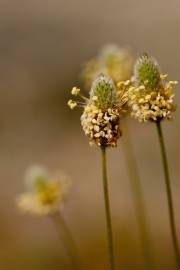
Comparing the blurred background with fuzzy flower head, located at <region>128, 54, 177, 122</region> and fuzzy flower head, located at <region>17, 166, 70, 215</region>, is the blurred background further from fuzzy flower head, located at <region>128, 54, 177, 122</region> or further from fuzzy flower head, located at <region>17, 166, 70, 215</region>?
fuzzy flower head, located at <region>128, 54, 177, 122</region>

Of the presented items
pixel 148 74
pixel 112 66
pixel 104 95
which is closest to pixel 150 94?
pixel 148 74

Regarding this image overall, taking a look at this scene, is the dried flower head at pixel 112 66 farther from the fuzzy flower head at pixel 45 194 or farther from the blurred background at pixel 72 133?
the blurred background at pixel 72 133

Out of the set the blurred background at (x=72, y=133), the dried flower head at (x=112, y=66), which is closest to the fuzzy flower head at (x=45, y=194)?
the dried flower head at (x=112, y=66)

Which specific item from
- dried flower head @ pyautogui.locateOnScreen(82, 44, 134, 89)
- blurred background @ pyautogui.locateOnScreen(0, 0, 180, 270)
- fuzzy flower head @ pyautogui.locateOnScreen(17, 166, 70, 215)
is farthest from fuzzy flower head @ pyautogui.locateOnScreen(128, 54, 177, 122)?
blurred background @ pyautogui.locateOnScreen(0, 0, 180, 270)

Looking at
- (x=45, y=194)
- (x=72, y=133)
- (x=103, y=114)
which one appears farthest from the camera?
(x=72, y=133)

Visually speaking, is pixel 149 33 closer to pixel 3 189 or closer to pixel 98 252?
pixel 3 189

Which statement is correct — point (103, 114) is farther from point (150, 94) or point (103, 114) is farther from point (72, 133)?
point (72, 133)
